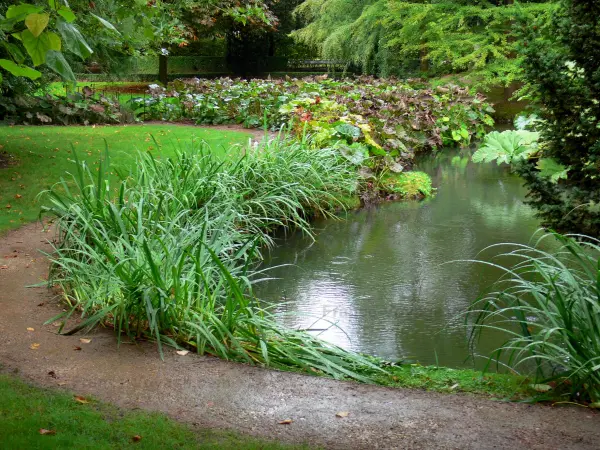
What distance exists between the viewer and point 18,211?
23.6 ft

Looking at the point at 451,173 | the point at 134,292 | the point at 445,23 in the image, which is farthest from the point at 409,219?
the point at 445,23

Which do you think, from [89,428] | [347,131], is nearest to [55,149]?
[347,131]

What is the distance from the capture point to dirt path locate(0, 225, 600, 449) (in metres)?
2.97

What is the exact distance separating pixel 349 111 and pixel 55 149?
16.8 ft

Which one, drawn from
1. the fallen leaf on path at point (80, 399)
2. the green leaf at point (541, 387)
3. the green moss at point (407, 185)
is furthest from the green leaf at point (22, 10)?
the green moss at point (407, 185)

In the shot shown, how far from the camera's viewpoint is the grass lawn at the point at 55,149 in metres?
7.54

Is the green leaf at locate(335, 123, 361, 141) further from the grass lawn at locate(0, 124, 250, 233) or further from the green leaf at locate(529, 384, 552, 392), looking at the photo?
the green leaf at locate(529, 384, 552, 392)

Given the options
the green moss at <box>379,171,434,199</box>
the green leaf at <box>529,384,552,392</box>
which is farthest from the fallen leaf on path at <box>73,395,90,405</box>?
the green moss at <box>379,171,434,199</box>

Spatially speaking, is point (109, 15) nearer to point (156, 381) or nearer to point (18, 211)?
point (18, 211)

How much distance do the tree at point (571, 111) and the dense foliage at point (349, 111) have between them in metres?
5.04

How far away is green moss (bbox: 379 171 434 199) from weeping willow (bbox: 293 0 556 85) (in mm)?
7877

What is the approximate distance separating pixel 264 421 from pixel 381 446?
53 centimetres

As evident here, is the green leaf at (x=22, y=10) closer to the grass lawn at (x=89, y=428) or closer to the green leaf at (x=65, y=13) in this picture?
the green leaf at (x=65, y=13)

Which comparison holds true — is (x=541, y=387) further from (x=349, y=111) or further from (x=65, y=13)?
(x=349, y=111)
